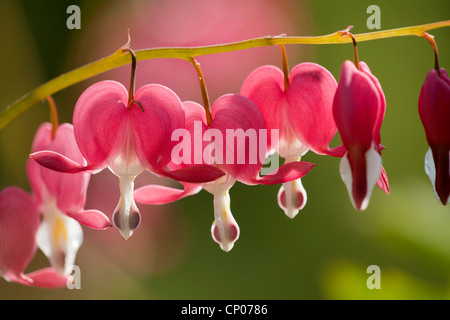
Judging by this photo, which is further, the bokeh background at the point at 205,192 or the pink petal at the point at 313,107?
the bokeh background at the point at 205,192

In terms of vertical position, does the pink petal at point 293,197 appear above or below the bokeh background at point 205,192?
below

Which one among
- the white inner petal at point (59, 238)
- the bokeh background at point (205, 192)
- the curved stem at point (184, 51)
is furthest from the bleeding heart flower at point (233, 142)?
the bokeh background at point (205, 192)

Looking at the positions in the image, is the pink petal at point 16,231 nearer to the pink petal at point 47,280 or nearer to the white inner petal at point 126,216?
the pink petal at point 47,280

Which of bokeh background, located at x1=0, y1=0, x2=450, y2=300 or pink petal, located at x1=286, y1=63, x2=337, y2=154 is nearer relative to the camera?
pink petal, located at x1=286, y1=63, x2=337, y2=154

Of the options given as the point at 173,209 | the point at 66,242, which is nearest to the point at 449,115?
the point at 66,242

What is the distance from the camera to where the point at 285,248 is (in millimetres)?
3104

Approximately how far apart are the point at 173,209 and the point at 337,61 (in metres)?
1.28

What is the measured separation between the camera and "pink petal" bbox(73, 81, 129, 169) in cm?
102

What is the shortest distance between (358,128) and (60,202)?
0.68 metres

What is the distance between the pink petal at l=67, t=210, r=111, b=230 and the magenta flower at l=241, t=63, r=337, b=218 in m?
0.35

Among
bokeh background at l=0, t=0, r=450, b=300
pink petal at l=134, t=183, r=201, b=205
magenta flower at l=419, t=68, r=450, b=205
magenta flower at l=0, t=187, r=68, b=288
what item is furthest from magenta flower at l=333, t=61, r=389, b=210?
bokeh background at l=0, t=0, r=450, b=300

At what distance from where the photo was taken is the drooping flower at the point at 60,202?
1241 mm

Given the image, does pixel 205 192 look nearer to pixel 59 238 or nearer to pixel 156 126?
pixel 59 238

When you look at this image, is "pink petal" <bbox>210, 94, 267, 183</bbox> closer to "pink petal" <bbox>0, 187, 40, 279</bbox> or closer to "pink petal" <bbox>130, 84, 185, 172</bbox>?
"pink petal" <bbox>130, 84, 185, 172</bbox>
